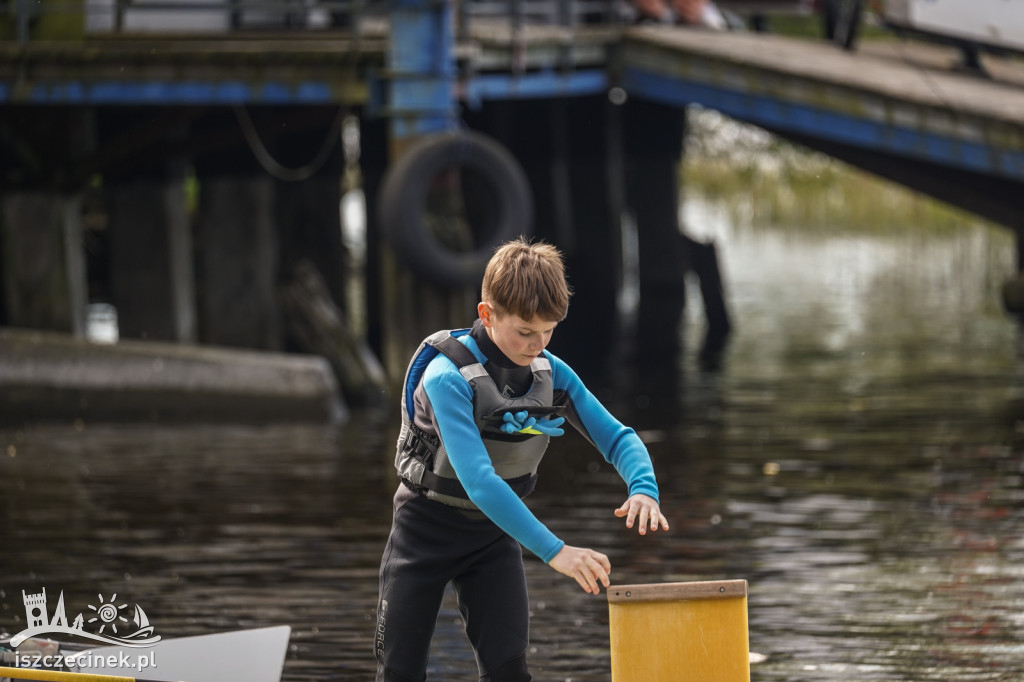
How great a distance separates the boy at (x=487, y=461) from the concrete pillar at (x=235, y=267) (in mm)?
10754

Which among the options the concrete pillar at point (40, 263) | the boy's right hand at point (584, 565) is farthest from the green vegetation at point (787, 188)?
the boy's right hand at point (584, 565)

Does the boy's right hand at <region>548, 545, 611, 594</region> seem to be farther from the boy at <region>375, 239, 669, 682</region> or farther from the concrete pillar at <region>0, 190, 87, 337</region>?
the concrete pillar at <region>0, 190, 87, 337</region>

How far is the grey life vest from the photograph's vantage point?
12.7ft

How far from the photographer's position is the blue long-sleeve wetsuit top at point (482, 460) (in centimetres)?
369

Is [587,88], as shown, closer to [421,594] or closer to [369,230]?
[369,230]

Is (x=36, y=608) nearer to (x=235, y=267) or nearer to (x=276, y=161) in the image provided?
(x=235, y=267)

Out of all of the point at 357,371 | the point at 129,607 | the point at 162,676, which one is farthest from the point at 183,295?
the point at 162,676

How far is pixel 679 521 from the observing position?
26.3 feet

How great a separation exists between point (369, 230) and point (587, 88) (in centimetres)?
310

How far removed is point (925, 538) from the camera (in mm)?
7492

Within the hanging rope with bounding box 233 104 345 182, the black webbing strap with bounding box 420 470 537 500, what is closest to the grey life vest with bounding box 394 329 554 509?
the black webbing strap with bounding box 420 470 537 500

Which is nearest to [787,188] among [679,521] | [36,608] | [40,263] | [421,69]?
[421,69]

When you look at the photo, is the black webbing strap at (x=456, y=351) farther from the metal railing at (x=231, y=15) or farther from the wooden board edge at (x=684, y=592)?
the metal railing at (x=231, y=15)

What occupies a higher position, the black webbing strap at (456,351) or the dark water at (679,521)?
the black webbing strap at (456,351)
